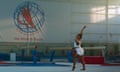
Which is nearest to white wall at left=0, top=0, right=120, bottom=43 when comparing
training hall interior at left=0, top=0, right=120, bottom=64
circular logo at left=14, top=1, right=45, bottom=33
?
training hall interior at left=0, top=0, right=120, bottom=64

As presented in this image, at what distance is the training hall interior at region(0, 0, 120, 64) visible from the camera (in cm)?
2936

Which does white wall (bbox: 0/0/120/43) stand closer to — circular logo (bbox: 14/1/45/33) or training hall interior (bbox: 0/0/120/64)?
training hall interior (bbox: 0/0/120/64)

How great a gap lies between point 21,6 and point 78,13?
16.0 feet

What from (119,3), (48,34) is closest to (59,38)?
(48,34)

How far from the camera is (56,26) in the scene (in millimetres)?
30766

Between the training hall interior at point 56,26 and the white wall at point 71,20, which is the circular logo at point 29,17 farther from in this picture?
the white wall at point 71,20

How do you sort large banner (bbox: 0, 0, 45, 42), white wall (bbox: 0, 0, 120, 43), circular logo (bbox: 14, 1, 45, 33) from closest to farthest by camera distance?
large banner (bbox: 0, 0, 45, 42), white wall (bbox: 0, 0, 120, 43), circular logo (bbox: 14, 1, 45, 33)

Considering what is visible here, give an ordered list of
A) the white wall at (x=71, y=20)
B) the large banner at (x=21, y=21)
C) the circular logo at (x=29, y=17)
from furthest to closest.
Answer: the circular logo at (x=29, y=17), the white wall at (x=71, y=20), the large banner at (x=21, y=21)

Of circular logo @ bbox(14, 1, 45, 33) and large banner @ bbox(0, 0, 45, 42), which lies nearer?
large banner @ bbox(0, 0, 45, 42)

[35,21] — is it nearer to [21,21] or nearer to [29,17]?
[29,17]

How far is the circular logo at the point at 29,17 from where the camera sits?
29.9 meters

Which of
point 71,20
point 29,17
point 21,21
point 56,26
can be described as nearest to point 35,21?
point 29,17

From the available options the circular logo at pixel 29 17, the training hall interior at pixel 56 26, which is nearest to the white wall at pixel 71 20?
the training hall interior at pixel 56 26

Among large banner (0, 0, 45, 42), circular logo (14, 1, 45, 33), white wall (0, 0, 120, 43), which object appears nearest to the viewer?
large banner (0, 0, 45, 42)
